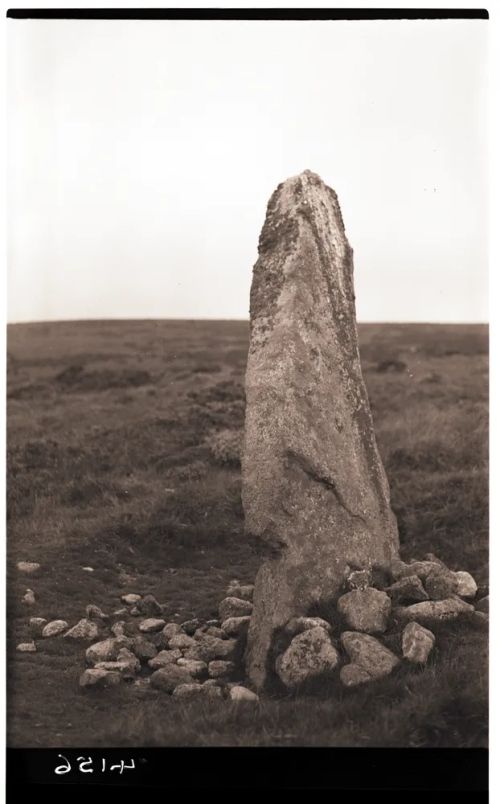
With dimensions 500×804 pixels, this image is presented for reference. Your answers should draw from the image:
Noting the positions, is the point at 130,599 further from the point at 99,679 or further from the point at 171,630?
the point at 99,679

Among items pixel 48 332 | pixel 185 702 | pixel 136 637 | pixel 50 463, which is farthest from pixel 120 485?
pixel 185 702

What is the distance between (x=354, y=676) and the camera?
7.37 metres

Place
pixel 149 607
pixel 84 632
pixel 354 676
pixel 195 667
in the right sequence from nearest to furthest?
pixel 354 676 → pixel 195 667 → pixel 84 632 → pixel 149 607

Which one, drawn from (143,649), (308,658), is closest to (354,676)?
(308,658)

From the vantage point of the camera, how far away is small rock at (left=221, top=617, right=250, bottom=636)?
8.33 m

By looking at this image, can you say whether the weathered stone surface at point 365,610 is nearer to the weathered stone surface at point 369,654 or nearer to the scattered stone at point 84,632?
the weathered stone surface at point 369,654

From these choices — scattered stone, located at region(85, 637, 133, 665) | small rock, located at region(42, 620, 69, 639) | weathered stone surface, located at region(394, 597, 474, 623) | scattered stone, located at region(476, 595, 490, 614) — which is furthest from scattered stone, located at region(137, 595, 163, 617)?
scattered stone, located at region(476, 595, 490, 614)

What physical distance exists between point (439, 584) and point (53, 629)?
3.49 meters

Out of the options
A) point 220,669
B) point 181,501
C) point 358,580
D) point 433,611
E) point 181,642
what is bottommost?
point 220,669

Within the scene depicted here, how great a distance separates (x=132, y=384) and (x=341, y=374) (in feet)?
24.2

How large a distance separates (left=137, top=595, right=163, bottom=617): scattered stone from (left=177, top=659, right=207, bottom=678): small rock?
0.89 meters

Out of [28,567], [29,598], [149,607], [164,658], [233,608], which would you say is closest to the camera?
[164,658]

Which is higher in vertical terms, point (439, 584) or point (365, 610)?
point (439, 584)

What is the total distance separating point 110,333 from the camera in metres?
13.0
